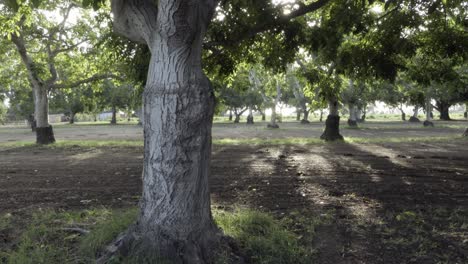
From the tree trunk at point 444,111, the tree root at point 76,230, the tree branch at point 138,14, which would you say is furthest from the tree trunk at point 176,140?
the tree trunk at point 444,111

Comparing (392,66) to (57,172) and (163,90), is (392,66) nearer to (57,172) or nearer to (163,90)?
(163,90)

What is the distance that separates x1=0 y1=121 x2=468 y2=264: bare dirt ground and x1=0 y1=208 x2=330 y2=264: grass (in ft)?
0.99

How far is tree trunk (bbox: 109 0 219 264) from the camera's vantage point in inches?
159

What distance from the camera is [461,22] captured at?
11.8 m

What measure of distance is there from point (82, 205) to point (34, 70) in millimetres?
15212

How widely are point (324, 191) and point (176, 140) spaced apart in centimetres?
443

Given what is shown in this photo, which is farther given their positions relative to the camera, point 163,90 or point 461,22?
point 461,22

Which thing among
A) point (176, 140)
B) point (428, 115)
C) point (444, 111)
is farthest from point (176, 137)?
point (444, 111)

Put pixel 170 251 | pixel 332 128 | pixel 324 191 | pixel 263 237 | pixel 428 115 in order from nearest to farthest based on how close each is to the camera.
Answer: pixel 170 251 < pixel 263 237 < pixel 324 191 < pixel 332 128 < pixel 428 115

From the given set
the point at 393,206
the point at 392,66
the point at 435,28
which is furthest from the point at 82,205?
the point at 435,28

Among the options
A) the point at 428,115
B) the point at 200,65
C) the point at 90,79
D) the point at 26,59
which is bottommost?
the point at 428,115

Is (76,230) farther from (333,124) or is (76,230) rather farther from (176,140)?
(333,124)

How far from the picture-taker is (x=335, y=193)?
7371 mm

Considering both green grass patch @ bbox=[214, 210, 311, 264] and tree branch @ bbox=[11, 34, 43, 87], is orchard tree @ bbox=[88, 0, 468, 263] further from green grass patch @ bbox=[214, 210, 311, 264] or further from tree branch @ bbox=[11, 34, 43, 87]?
tree branch @ bbox=[11, 34, 43, 87]
